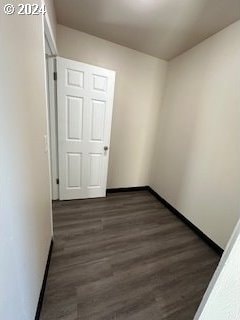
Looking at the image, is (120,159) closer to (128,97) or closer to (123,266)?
(128,97)

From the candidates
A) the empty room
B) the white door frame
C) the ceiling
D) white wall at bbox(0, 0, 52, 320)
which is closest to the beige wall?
the empty room

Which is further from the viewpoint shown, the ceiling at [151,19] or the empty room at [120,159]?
the ceiling at [151,19]

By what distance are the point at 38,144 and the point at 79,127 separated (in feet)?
4.14

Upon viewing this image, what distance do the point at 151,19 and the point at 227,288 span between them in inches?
95.0

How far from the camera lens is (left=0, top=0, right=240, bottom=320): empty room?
0.78 m

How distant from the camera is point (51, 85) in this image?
82.4 inches

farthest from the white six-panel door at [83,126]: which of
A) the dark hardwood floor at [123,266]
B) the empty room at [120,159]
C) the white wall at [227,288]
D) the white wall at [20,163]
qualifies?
the white wall at [227,288]

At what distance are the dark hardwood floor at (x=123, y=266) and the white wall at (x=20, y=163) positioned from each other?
1.10 ft

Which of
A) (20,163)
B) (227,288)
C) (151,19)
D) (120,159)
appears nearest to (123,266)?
(227,288)

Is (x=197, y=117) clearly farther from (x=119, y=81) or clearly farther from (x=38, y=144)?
(x=38, y=144)

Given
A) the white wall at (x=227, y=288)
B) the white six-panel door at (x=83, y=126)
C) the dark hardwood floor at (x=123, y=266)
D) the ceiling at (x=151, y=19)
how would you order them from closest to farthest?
the white wall at (x=227, y=288) < the dark hardwood floor at (x=123, y=266) < the ceiling at (x=151, y=19) < the white six-panel door at (x=83, y=126)

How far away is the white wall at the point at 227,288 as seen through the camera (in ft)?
1.81

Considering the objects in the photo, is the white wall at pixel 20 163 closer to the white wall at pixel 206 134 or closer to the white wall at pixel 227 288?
the white wall at pixel 227 288

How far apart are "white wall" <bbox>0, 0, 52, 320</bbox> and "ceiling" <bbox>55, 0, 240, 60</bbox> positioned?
0.96 meters
